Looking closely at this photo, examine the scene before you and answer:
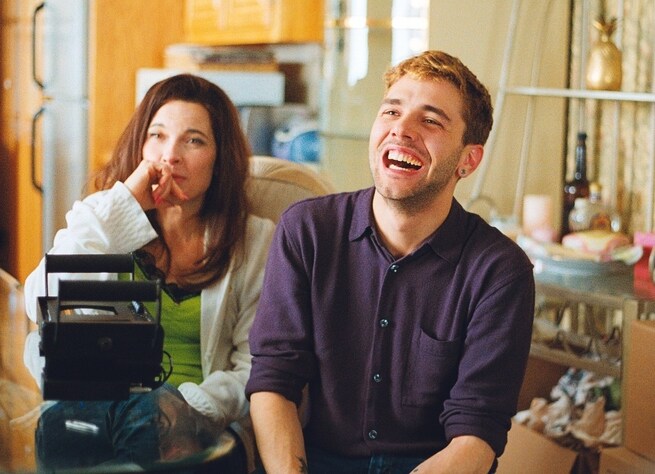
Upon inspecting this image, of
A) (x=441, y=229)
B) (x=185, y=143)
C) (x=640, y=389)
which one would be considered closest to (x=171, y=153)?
(x=185, y=143)

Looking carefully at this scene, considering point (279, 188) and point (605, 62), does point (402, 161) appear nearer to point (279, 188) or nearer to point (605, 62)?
point (279, 188)

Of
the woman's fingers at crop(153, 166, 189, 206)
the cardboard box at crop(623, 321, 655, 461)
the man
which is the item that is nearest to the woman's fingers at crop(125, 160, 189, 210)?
the woman's fingers at crop(153, 166, 189, 206)

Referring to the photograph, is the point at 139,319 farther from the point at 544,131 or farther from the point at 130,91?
the point at 130,91

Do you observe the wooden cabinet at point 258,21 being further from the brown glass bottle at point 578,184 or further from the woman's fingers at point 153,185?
the woman's fingers at point 153,185

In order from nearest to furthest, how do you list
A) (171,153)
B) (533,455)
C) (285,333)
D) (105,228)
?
(285,333) < (105,228) < (171,153) < (533,455)

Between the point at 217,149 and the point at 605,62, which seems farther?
the point at 605,62

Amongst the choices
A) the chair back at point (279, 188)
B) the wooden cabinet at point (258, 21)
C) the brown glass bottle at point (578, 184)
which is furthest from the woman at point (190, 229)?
the wooden cabinet at point (258, 21)

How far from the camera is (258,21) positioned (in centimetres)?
424

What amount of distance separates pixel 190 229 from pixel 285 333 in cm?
48

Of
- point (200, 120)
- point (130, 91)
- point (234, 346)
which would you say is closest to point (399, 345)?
point (234, 346)

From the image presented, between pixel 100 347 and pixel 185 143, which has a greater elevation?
pixel 185 143

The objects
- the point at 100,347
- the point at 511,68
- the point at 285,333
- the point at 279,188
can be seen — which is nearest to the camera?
the point at 100,347

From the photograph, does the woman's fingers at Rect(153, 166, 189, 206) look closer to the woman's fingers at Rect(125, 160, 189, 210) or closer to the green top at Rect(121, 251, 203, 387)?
the woman's fingers at Rect(125, 160, 189, 210)

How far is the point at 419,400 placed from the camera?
5.83 ft
